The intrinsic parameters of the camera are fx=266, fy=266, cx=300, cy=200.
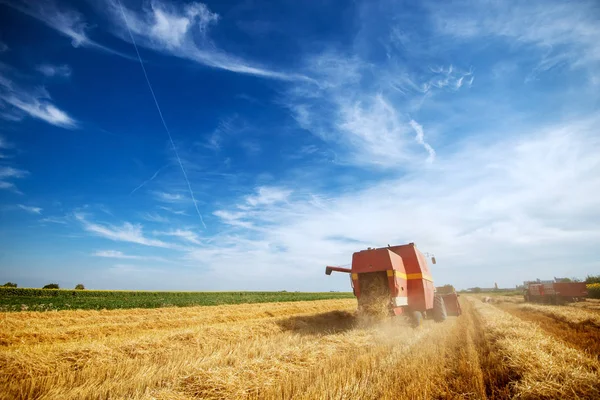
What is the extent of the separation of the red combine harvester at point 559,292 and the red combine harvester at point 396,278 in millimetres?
18289

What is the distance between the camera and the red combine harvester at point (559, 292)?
20.9 m

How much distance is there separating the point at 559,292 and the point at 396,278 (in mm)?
22273

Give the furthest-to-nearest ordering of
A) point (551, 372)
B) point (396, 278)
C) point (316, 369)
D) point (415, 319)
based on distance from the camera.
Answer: point (415, 319) < point (396, 278) < point (316, 369) < point (551, 372)

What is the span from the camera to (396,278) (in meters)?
9.48

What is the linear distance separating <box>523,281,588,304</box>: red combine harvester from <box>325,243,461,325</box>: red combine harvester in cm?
1829

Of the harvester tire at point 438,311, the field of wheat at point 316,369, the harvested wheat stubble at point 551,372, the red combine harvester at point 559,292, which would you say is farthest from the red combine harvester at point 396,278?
the red combine harvester at point 559,292

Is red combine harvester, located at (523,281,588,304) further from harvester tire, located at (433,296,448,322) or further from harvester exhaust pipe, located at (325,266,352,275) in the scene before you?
harvester exhaust pipe, located at (325,266,352,275)

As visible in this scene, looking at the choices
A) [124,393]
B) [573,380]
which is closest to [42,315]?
[124,393]

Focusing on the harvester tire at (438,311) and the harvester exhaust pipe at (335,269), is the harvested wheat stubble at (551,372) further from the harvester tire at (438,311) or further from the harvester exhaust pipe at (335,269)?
the harvester tire at (438,311)

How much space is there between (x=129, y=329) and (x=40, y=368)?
5449 mm

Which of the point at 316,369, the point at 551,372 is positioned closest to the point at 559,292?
the point at 551,372

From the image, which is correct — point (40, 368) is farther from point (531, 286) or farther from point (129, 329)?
point (531, 286)

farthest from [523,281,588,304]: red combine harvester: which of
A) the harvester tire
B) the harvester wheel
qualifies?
the harvester wheel

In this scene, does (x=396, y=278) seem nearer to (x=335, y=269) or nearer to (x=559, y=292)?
(x=335, y=269)
